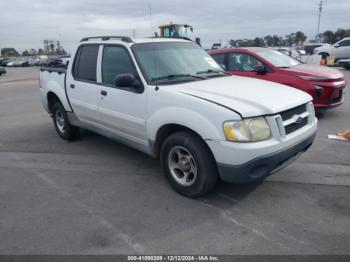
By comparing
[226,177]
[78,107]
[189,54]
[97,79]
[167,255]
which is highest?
[189,54]

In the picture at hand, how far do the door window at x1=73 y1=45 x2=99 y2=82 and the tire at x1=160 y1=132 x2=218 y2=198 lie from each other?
6.25 ft

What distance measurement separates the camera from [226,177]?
11.1 feet

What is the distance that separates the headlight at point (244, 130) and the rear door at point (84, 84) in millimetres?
2452

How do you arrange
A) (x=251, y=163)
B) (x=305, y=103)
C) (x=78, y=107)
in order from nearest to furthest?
(x=251, y=163), (x=305, y=103), (x=78, y=107)

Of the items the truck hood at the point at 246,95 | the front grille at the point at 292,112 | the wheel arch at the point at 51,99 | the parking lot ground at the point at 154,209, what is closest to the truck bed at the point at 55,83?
the wheel arch at the point at 51,99

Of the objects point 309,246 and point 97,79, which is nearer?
point 309,246

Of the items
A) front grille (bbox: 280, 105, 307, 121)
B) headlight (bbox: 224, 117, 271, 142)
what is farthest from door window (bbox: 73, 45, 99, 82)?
front grille (bbox: 280, 105, 307, 121)

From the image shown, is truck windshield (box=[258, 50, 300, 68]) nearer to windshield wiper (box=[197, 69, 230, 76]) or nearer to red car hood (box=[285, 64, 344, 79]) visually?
red car hood (box=[285, 64, 344, 79])

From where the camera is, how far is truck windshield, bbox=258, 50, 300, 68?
776 cm

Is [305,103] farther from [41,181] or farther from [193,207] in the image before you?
[41,181]

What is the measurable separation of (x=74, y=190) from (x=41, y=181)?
2.15 feet

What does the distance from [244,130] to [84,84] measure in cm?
294

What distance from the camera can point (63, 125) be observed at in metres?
6.31

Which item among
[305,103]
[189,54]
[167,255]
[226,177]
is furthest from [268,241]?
A: [189,54]
